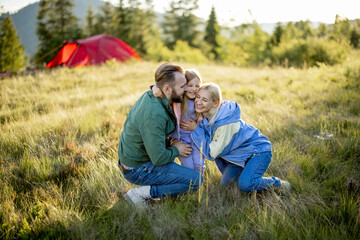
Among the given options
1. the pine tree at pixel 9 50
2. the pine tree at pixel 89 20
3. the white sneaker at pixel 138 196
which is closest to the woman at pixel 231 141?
the white sneaker at pixel 138 196

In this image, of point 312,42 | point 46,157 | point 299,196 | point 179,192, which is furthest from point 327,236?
point 312,42

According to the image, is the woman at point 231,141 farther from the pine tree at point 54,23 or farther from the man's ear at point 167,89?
the pine tree at point 54,23

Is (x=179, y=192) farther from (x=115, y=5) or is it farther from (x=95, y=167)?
(x=115, y=5)

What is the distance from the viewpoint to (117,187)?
8.21 feet

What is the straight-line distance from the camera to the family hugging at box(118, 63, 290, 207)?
6.67 feet

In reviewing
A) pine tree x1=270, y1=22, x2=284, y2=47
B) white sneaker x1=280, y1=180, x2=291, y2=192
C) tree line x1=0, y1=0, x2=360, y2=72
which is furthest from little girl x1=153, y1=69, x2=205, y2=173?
pine tree x1=270, y1=22, x2=284, y2=47

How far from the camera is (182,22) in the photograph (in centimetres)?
3128

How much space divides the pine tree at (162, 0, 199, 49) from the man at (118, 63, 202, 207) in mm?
30649

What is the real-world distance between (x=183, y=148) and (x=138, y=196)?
67 centimetres

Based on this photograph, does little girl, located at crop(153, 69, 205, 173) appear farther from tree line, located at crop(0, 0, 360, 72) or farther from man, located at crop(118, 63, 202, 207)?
tree line, located at crop(0, 0, 360, 72)

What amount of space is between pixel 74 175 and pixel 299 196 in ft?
8.32

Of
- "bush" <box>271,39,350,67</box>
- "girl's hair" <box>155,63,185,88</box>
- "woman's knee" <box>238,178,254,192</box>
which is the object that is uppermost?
"bush" <box>271,39,350,67</box>

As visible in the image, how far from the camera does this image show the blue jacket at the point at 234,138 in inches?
91.3

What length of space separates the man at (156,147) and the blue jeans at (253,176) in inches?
17.0
